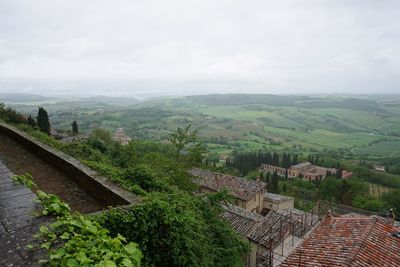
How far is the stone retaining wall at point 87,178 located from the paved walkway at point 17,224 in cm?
186

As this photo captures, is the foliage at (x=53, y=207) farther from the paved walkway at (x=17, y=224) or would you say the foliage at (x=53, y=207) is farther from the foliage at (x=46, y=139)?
the foliage at (x=46, y=139)

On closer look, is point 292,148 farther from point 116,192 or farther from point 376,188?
point 116,192

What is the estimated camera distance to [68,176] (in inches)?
374

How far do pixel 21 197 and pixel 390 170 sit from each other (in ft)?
348

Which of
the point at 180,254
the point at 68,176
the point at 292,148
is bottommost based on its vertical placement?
the point at 292,148

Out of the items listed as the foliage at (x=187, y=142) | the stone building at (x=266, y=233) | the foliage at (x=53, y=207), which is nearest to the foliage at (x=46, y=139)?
the foliage at (x=187, y=142)

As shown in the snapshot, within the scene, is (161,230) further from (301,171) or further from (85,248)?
(301,171)

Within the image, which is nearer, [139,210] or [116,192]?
[139,210]

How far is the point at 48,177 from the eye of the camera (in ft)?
31.5

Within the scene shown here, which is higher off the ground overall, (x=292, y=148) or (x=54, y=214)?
(x=54, y=214)

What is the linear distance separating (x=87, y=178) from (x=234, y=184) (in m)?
27.5

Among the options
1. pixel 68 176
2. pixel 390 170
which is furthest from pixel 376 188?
pixel 68 176

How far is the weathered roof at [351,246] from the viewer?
10102mm

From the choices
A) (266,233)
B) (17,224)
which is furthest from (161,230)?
(266,233)
